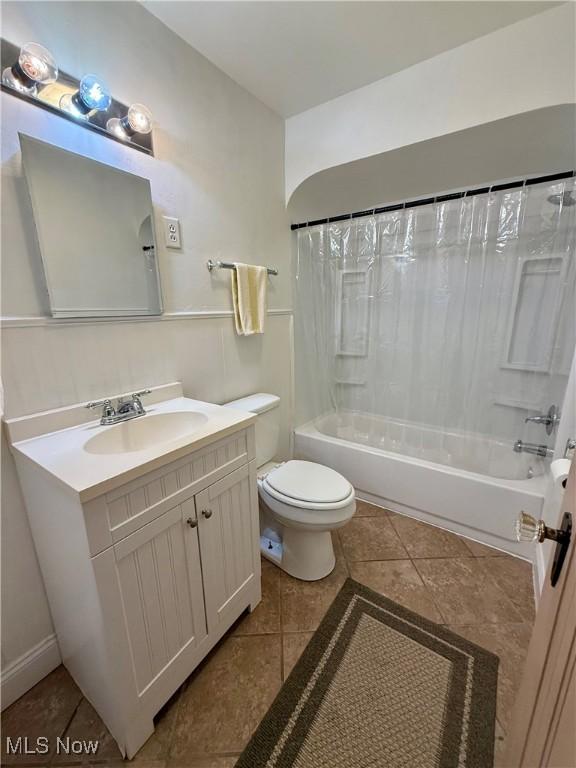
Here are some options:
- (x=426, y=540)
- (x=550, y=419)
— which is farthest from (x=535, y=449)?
(x=426, y=540)

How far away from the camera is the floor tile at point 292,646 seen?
1.14m

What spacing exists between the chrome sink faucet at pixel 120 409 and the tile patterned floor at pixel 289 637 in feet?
3.11

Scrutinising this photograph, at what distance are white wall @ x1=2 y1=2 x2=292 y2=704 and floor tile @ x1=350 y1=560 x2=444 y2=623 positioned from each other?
44.8 inches

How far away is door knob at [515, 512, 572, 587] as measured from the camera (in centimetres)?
53

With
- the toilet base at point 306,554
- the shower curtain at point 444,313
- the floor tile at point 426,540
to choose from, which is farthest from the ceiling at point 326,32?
the floor tile at point 426,540

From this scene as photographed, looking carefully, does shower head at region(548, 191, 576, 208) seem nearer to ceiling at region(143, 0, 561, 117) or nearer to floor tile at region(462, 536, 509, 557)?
ceiling at region(143, 0, 561, 117)

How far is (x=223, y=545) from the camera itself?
1.12 m

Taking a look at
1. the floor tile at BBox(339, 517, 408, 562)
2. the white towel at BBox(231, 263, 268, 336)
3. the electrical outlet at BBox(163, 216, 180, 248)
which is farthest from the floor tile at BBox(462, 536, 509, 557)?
the electrical outlet at BBox(163, 216, 180, 248)

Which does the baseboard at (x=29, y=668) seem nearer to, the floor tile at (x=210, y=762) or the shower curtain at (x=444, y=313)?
the floor tile at (x=210, y=762)

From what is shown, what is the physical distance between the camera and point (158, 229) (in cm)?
131

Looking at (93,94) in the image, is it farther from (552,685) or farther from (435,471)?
(435,471)

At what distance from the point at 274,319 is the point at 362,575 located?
1.51 metres

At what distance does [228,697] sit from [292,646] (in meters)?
0.27

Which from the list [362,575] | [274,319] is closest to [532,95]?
[274,319]
